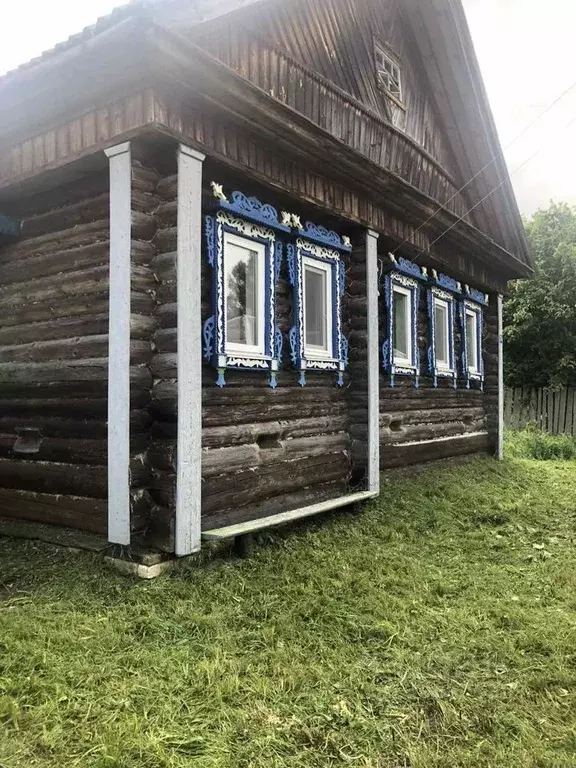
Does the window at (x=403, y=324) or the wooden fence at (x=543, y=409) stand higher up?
the window at (x=403, y=324)

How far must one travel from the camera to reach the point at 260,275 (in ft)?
18.7

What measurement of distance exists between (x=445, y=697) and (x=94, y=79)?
4.45 m

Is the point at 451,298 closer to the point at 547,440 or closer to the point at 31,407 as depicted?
the point at 547,440

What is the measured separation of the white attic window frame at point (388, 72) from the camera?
25.7 feet

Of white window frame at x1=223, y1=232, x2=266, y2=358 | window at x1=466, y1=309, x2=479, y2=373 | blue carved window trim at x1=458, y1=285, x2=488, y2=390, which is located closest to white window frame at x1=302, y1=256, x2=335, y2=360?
white window frame at x1=223, y1=232, x2=266, y2=358

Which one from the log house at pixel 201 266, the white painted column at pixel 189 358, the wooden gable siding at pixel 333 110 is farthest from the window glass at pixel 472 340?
the white painted column at pixel 189 358

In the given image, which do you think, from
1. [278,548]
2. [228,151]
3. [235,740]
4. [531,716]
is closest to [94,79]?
[228,151]

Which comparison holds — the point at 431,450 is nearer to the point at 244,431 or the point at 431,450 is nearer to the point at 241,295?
the point at 244,431

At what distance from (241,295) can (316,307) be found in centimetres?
140

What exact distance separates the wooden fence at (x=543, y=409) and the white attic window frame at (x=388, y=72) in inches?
429

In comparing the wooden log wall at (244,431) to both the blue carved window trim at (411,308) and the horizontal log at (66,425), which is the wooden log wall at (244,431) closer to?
the horizontal log at (66,425)

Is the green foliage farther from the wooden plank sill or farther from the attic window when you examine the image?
the wooden plank sill

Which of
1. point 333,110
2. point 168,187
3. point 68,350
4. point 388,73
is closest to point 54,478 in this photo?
point 68,350

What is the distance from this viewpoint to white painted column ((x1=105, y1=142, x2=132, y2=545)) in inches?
177
